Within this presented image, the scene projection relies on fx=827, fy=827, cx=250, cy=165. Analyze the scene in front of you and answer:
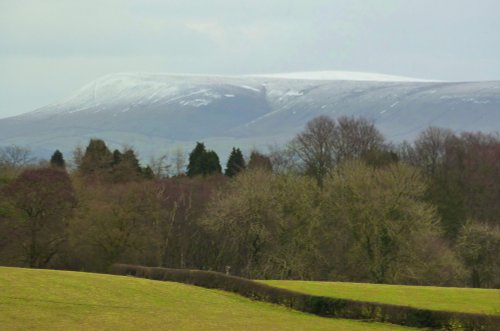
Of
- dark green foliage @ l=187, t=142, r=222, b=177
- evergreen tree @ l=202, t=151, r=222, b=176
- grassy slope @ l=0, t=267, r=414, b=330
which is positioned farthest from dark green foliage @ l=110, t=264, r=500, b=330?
evergreen tree @ l=202, t=151, r=222, b=176

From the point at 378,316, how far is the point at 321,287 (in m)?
7.41

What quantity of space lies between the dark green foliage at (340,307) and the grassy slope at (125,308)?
76cm

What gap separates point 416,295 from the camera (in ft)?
132

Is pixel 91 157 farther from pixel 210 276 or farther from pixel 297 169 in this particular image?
pixel 210 276

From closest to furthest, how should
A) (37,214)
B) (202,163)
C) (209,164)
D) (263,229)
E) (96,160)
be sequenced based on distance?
(37,214) < (263,229) < (96,160) < (202,163) < (209,164)

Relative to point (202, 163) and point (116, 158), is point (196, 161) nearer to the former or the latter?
point (202, 163)

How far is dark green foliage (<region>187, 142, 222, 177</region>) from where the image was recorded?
378 feet

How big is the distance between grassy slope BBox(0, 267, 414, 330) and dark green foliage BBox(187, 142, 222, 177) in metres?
72.9

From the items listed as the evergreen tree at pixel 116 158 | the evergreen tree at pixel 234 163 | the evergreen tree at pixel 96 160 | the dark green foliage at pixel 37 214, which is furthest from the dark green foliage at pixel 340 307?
the evergreen tree at pixel 234 163

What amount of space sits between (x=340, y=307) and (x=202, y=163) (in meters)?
79.8

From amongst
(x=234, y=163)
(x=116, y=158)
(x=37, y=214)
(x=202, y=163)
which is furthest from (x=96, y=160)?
(x=37, y=214)

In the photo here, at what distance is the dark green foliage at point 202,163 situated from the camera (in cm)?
11506

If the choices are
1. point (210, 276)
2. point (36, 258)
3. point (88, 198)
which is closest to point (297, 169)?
point (88, 198)

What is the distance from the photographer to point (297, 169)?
→ 93.8m
